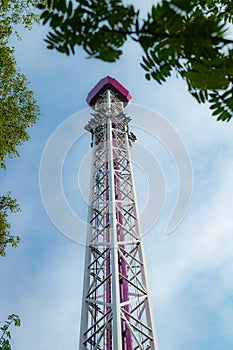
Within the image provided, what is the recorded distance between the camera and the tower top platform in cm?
1397

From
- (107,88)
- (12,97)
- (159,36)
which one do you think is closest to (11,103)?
(12,97)

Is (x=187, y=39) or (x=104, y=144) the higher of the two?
(x=104, y=144)

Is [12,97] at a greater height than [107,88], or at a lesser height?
lesser

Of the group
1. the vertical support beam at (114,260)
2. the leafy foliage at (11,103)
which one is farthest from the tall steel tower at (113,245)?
the leafy foliage at (11,103)

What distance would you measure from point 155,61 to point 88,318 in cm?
819

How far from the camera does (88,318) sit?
7883 mm

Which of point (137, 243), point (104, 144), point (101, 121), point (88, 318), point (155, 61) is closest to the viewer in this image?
point (155, 61)

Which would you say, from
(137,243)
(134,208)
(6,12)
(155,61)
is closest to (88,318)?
(137,243)

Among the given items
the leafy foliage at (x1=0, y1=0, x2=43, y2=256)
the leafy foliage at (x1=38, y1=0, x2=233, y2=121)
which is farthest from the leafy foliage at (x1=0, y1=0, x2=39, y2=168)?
the leafy foliage at (x1=38, y1=0, x2=233, y2=121)

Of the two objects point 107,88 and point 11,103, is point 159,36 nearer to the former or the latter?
point 11,103

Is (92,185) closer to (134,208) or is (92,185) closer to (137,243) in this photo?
(134,208)

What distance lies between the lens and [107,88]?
13992 millimetres

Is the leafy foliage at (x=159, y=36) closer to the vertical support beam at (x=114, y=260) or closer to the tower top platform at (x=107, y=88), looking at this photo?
the vertical support beam at (x=114, y=260)

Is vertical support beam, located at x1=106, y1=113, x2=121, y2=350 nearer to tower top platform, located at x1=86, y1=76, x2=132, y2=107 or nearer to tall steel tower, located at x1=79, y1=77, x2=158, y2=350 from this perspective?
tall steel tower, located at x1=79, y1=77, x2=158, y2=350
